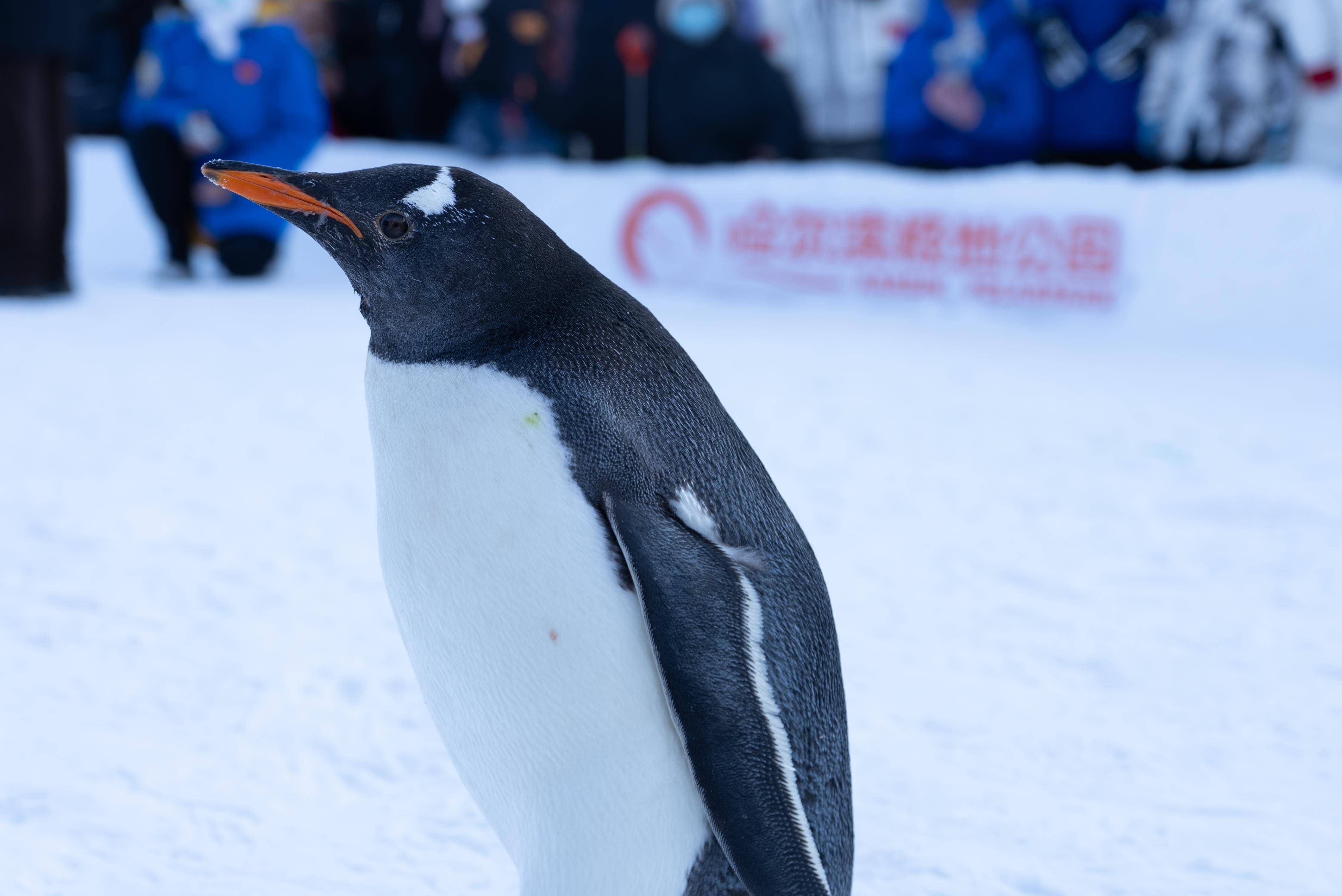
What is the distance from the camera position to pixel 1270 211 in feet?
13.0

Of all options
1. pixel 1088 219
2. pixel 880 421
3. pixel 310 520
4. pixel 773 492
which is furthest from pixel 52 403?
pixel 1088 219

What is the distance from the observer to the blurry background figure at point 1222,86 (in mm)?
4324

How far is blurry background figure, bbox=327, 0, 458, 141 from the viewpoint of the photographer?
6.33 metres

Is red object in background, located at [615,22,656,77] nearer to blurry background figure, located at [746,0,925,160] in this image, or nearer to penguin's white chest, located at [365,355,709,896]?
blurry background figure, located at [746,0,925,160]

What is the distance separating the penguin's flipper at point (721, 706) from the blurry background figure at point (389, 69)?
5.88m

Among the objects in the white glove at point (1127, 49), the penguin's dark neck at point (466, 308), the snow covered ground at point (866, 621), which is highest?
the white glove at point (1127, 49)

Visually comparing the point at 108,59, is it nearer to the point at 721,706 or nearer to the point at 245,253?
the point at 245,253

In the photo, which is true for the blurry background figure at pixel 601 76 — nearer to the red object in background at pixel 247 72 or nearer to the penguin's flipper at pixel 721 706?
the red object in background at pixel 247 72

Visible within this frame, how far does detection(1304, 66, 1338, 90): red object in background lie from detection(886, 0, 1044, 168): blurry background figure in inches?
36.1

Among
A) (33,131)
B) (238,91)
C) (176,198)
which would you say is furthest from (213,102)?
(33,131)

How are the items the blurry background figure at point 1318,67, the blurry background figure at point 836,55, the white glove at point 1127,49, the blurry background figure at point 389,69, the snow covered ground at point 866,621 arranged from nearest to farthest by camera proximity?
the snow covered ground at point 866,621, the blurry background figure at point 1318,67, the white glove at point 1127,49, the blurry background figure at point 836,55, the blurry background figure at point 389,69

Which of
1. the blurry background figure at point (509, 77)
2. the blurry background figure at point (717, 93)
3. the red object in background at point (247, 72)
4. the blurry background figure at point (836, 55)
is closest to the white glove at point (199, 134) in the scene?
the red object in background at point (247, 72)

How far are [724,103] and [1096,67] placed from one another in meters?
1.63

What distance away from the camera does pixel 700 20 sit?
5531mm
